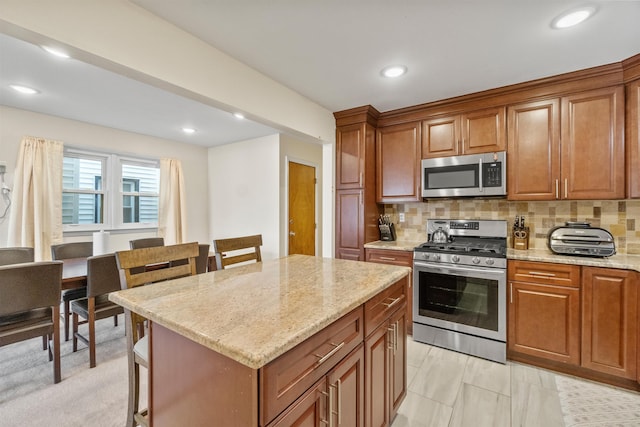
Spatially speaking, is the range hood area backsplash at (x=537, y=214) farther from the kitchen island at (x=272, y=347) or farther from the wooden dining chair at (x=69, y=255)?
the wooden dining chair at (x=69, y=255)

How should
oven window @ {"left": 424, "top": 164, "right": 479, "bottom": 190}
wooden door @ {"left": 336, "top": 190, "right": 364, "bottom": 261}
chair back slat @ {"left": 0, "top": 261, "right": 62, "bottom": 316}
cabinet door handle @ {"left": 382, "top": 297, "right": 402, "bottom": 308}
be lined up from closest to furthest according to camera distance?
cabinet door handle @ {"left": 382, "top": 297, "right": 402, "bottom": 308} < chair back slat @ {"left": 0, "top": 261, "right": 62, "bottom": 316} < oven window @ {"left": 424, "top": 164, "right": 479, "bottom": 190} < wooden door @ {"left": 336, "top": 190, "right": 364, "bottom": 261}

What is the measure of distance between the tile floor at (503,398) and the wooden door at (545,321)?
0.18 meters

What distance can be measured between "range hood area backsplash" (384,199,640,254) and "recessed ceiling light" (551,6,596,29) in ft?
5.18

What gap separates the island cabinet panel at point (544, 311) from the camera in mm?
2137

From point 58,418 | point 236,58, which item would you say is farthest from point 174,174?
point 58,418

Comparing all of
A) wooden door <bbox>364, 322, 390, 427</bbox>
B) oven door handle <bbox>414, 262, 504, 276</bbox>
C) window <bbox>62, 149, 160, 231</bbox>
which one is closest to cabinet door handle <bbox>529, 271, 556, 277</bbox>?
oven door handle <bbox>414, 262, 504, 276</bbox>

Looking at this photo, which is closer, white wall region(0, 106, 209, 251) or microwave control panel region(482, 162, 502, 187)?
microwave control panel region(482, 162, 502, 187)

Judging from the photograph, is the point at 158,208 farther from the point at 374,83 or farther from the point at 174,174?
the point at 374,83

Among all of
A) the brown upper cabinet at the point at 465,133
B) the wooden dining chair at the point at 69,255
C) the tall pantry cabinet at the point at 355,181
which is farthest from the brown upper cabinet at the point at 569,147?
the wooden dining chair at the point at 69,255

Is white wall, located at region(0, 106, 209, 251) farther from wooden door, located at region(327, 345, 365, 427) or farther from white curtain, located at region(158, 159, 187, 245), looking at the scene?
wooden door, located at region(327, 345, 365, 427)

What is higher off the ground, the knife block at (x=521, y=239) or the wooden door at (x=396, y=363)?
the knife block at (x=521, y=239)

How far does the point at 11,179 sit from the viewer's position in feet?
10.3

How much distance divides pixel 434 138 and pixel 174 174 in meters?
3.88

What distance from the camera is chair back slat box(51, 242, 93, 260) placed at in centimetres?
301
